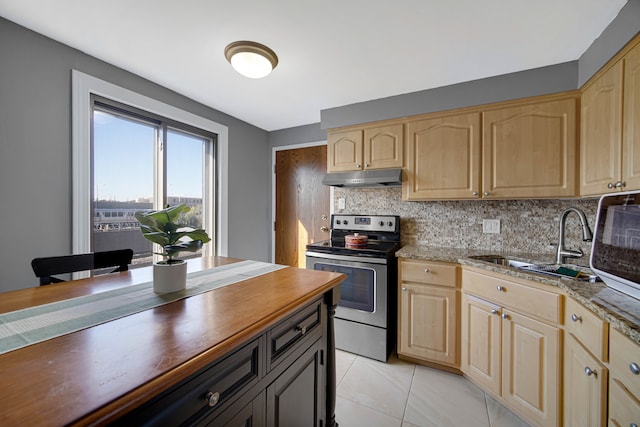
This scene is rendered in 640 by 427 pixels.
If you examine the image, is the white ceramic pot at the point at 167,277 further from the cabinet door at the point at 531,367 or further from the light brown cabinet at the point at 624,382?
the cabinet door at the point at 531,367

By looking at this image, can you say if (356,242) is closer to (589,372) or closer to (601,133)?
(589,372)

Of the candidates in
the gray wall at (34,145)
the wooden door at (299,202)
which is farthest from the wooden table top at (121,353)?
the wooden door at (299,202)

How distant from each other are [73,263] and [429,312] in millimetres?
2253

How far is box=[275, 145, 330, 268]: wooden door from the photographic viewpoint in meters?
3.24

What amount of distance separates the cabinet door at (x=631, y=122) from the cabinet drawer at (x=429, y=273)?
1.00 metres

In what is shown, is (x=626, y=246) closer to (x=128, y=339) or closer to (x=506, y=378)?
(x=506, y=378)

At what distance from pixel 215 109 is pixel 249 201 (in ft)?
3.57

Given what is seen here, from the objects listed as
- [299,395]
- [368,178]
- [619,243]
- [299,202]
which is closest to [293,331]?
[299,395]

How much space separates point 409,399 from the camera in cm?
175

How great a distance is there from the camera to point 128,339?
694 mm

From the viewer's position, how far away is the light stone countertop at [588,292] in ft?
2.84

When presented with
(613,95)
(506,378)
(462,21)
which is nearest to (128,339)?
(506,378)

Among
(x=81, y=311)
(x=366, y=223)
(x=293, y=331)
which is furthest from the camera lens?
(x=366, y=223)

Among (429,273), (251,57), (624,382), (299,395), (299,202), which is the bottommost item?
(299,395)
